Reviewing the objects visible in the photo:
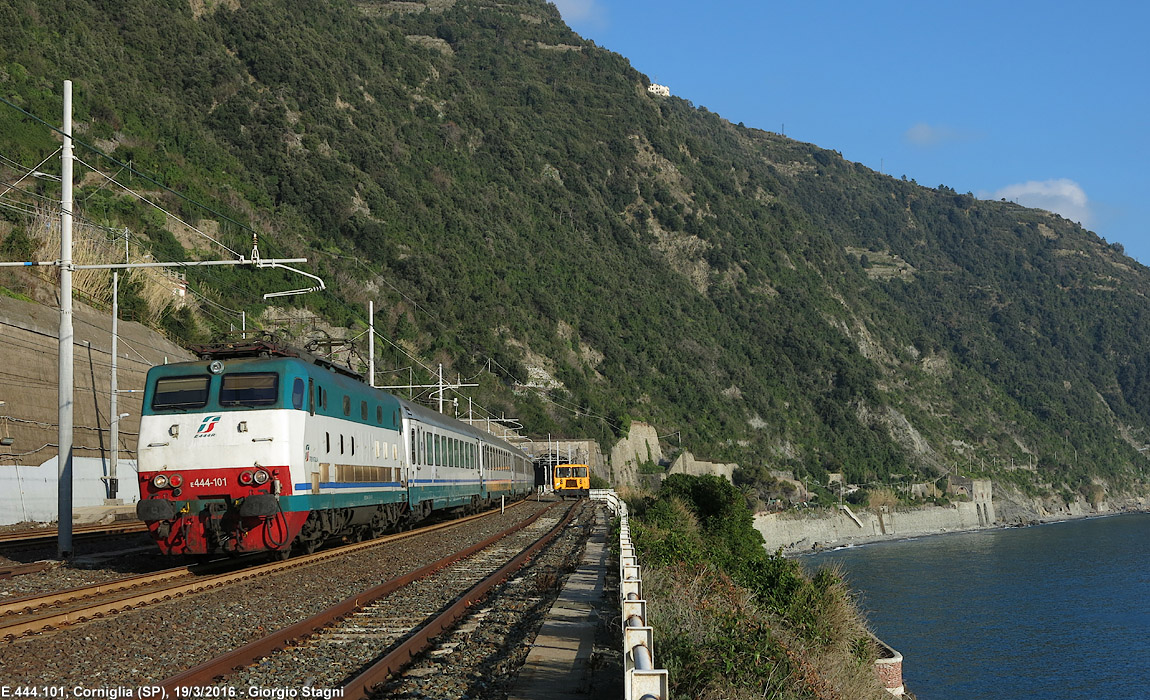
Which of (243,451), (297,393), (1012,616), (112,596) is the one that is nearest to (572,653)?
(112,596)

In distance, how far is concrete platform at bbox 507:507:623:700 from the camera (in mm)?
7957

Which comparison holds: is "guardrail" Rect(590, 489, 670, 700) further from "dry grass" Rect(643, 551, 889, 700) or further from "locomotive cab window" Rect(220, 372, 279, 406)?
"locomotive cab window" Rect(220, 372, 279, 406)

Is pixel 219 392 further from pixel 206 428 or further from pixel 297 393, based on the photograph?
pixel 297 393

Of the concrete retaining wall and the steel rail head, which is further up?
the steel rail head

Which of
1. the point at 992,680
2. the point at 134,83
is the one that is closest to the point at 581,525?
the point at 992,680

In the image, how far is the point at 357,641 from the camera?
998cm

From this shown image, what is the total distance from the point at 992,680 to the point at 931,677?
2518mm

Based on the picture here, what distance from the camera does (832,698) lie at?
988 centimetres

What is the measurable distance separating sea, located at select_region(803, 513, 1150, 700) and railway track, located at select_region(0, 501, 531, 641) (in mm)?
12377

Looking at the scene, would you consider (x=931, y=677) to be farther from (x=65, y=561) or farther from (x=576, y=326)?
(x=576, y=326)

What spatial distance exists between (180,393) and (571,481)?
53262 mm

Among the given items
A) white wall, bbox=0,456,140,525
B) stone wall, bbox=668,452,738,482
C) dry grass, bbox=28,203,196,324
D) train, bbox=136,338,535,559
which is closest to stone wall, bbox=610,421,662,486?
stone wall, bbox=668,452,738,482

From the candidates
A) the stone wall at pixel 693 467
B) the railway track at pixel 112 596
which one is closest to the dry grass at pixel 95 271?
the railway track at pixel 112 596

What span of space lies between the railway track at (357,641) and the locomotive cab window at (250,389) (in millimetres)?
3818
